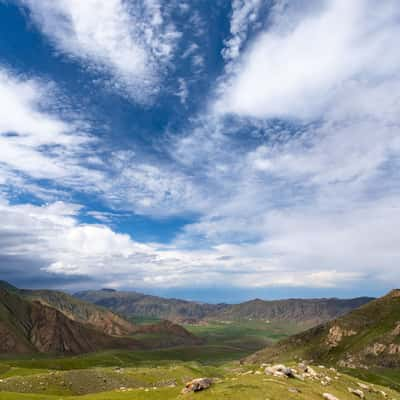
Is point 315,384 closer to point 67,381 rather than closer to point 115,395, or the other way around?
point 115,395

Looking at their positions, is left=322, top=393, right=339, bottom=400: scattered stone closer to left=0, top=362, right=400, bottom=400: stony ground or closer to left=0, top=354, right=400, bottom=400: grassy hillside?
left=0, top=362, right=400, bottom=400: stony ground

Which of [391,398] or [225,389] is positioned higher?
[225,389]

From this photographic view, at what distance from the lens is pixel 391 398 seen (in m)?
75.6

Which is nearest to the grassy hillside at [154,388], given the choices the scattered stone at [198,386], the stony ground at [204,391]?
the stony ground at [204,391]

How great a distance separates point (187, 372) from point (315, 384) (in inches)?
3327

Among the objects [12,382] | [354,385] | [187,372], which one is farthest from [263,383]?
[187,372]

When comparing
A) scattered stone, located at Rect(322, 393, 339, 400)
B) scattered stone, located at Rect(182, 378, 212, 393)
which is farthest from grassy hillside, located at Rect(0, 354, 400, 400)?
scattered stone, located at Rect(182, 378, 212, 393)

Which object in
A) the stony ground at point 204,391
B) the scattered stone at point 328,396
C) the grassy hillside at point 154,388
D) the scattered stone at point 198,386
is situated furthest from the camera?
the scattered stone at point 328,396

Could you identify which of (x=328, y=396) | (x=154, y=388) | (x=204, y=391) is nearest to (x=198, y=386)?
(x=204, y=391)

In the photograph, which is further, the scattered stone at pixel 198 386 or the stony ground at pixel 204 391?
the scattered stone at pixel 198 386

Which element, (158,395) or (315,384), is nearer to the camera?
(158,395)

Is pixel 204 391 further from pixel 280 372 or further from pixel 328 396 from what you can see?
pixel 328 396

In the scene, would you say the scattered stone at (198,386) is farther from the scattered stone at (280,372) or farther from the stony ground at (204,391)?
the scattered stone at (280,372)

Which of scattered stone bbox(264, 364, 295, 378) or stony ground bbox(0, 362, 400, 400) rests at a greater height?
scattered stone bbox(264, 364, 295, 378)
